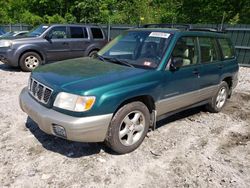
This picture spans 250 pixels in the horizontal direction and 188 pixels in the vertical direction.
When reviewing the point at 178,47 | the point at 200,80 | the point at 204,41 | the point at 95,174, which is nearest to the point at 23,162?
the point at 95,174

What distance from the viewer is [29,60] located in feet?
28.0

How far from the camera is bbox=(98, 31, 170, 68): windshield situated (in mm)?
3743

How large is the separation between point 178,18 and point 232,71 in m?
16.8

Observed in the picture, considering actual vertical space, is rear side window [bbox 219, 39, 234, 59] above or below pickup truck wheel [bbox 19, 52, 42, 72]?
above

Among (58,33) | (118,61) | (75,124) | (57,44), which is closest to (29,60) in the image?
(57,44)

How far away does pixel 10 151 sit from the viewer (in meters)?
3.40

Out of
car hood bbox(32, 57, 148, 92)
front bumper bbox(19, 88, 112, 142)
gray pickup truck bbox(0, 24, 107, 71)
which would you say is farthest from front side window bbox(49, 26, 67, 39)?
front bumper bbox(19, 88, 112, 142)

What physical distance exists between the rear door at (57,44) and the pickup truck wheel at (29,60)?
405mm

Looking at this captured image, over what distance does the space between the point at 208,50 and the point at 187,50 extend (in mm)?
732

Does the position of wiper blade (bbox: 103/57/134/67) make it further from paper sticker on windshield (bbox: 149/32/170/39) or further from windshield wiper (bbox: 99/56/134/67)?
paper sticker on windshield (bbox: 149/32/170/39)

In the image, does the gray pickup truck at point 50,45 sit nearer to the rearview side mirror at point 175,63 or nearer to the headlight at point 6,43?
the headlight at point 6,43

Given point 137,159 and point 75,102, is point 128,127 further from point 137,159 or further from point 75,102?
point 75,102

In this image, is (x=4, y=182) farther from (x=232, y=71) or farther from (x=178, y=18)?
(x=178, y=18)

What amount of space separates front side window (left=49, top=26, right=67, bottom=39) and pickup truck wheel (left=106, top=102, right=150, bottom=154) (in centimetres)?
655
